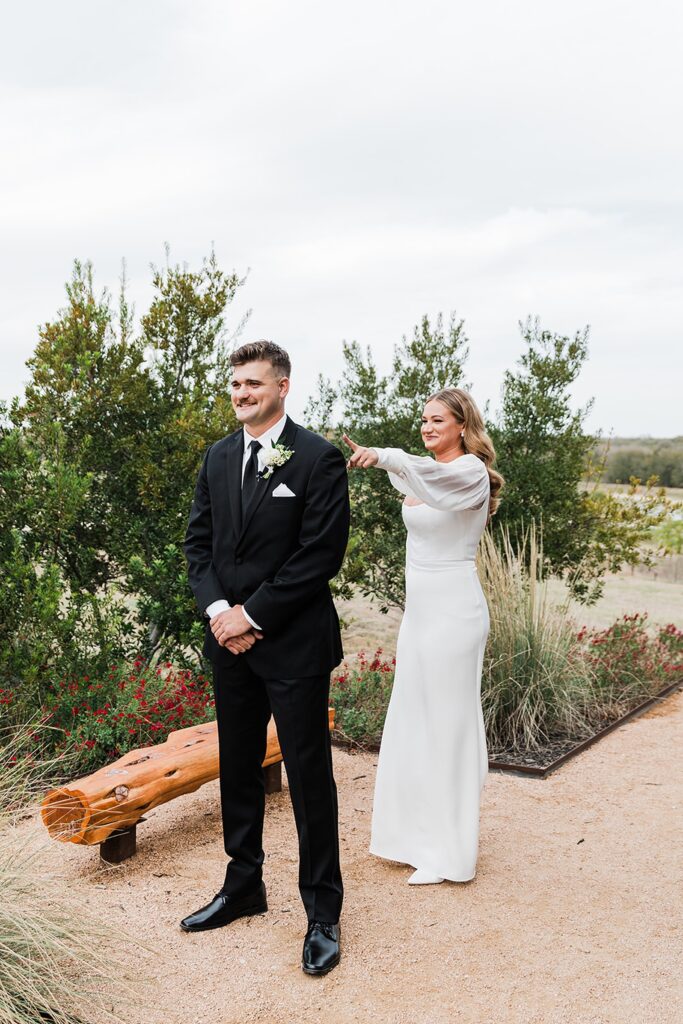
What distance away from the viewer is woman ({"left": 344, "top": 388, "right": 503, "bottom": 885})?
4.46 m

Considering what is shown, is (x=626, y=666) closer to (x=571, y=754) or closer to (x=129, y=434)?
(x=571, y=754)

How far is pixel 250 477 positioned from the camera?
3754mm

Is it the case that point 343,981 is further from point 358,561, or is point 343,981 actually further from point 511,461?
point 511,461

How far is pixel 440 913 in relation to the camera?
4160mm

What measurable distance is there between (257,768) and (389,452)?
1.45 m

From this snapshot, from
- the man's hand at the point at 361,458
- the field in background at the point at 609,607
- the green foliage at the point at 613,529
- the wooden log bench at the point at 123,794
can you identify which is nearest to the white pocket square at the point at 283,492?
the man's hand at the point at 361,458

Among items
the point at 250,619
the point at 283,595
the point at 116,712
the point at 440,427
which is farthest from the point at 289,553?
the point at 116,712

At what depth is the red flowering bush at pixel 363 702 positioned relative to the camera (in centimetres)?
688

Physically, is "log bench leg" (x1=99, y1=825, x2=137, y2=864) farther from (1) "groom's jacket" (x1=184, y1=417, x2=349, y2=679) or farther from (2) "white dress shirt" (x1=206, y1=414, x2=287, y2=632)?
(2) "white dress shirt" (x1=206, y1=414, x2=287, y2=632)

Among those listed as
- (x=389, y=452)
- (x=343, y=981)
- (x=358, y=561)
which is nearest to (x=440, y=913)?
(x=343, y=981)

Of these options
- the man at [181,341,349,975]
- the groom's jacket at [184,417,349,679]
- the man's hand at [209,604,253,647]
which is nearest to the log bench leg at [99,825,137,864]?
the man at [181,341,349,975]

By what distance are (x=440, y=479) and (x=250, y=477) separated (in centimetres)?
81

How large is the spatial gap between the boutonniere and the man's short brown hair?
29cm

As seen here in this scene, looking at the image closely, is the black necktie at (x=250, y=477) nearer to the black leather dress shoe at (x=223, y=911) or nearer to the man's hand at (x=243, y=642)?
the man's hand at (x=243, y=642)
